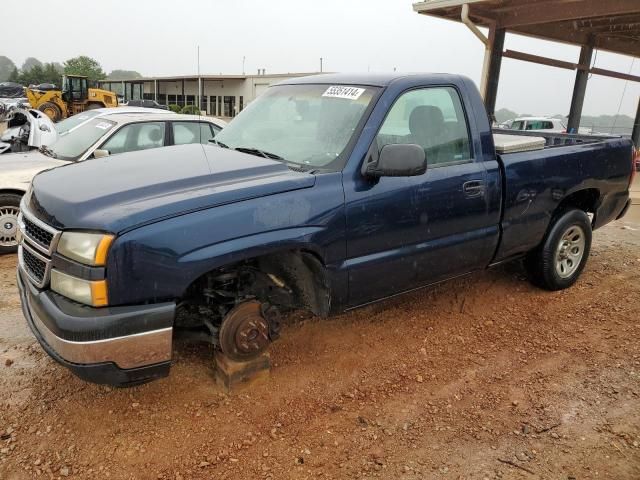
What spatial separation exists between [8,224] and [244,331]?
409 cm

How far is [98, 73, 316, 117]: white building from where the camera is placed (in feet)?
125

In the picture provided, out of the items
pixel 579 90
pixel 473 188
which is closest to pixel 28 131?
pixel 473 188

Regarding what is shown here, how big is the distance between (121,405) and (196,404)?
1.41 ft

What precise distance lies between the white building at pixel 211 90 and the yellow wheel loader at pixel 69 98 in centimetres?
861

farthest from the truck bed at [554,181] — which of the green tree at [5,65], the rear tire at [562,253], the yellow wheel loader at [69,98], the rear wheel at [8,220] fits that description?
the green tree at [5,65]

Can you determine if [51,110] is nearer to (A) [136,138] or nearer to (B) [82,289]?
(A) [136,138]

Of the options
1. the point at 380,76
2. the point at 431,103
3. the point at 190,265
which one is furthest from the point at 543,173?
the point at 190,265

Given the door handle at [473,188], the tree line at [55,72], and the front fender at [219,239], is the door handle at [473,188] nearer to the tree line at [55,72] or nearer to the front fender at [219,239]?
the front fender at [219,239]

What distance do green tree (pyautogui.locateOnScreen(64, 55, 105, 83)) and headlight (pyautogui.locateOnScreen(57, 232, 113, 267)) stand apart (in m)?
91.1

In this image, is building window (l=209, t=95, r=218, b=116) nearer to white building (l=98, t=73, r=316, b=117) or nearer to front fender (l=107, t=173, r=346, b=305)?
white building (l=98, t=73, r=316, b=117)

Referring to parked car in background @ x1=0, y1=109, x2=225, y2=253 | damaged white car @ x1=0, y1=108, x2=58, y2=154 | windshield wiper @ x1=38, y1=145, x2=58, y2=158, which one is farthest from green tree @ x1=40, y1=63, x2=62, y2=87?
parked car in background @ x1=0, y1=109, x2=225, y2=253

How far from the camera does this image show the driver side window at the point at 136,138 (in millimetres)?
6312

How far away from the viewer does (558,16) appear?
9953 millimetres

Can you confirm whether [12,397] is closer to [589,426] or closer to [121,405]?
[121,405]
